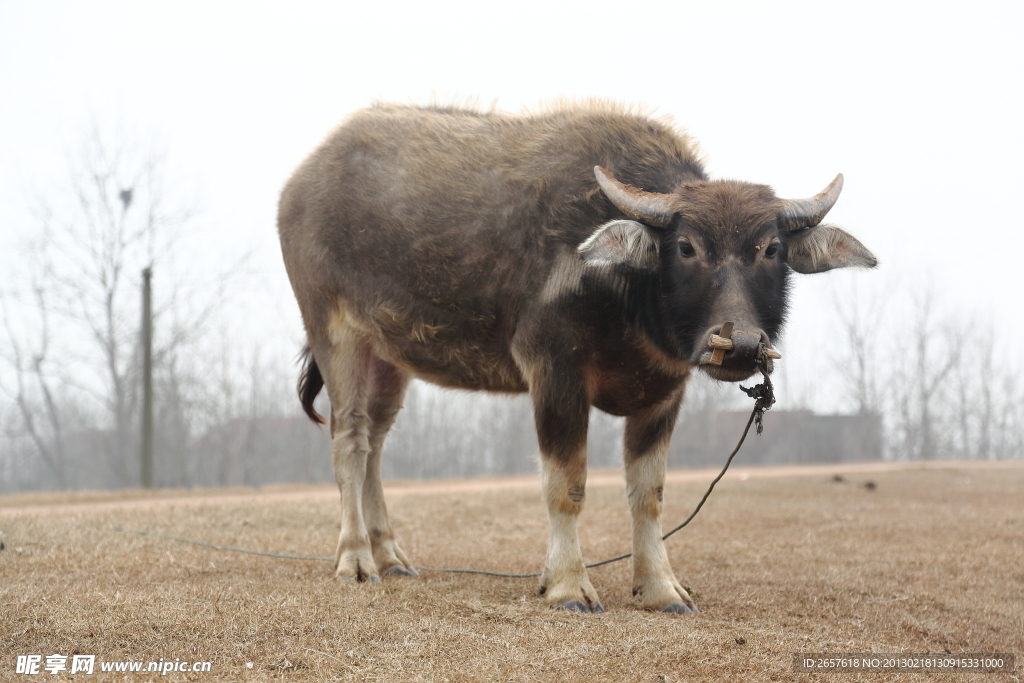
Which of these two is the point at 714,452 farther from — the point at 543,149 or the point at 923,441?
the point at 543,149

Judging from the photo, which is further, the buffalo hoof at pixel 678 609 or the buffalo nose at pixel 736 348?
the buffalo hoof at pixel 678 609

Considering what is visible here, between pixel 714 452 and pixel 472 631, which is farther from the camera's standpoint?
pixel 714 452

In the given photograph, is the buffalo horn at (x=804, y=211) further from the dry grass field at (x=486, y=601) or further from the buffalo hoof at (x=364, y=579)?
the buffalo hoof at (x=364, y=579)

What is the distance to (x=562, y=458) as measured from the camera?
4.65m

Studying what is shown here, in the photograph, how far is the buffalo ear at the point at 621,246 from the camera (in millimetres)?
4305

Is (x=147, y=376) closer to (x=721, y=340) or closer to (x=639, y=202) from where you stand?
(x=639, y=202)

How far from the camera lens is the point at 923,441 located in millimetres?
39281

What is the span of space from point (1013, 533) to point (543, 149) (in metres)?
6.34

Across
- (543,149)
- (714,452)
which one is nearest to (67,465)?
(714,452)

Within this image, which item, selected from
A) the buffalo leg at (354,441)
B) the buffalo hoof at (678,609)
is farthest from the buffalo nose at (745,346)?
the buffalo leg at (354,441)

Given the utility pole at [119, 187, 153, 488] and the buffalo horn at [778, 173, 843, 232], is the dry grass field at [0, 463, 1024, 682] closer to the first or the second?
the buffalo horn at [778, 173, 843, 232]

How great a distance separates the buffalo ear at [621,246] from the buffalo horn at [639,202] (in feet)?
0.19

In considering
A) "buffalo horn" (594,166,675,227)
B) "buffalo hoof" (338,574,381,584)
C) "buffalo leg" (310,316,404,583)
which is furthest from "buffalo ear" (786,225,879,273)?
"buffalo hoof" (338,574,381,584)

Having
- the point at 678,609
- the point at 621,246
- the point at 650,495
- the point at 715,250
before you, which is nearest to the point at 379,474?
the point at 650,495
